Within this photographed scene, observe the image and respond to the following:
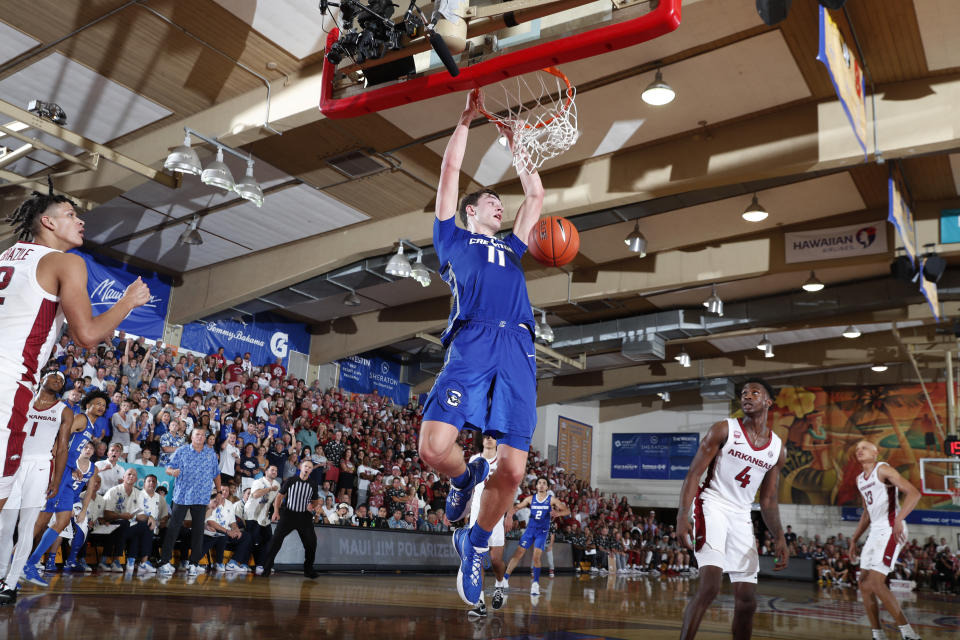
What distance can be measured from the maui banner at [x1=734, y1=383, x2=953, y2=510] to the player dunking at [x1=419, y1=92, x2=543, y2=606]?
25331mm

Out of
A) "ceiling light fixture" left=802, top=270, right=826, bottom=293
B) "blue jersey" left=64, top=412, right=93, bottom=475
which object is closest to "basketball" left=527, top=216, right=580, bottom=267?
"blue jersey" left=64, top=412, right=93, bottom=475

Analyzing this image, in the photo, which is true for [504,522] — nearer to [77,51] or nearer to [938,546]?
[77,51]

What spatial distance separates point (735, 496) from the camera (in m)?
4.74

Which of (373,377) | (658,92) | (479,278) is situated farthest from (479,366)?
(373,377)

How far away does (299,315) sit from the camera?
Result: 21297 mm

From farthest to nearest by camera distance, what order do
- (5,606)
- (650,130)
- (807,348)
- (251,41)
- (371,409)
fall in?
1. (807,348)
2. (371,409)
3. (650,130)
4. (251,41)
5. (5,606)

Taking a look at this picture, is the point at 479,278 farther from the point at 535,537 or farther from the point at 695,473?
the point at 535,537

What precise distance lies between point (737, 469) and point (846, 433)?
25.0 m

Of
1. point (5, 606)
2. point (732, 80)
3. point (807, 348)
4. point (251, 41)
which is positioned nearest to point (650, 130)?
point (732, 80)

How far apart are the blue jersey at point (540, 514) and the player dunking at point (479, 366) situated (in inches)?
258

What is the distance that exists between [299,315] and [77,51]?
39.3ft

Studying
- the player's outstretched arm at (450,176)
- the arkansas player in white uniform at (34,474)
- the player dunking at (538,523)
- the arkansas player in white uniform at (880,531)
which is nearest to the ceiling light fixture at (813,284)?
the player dunking at (538,523)

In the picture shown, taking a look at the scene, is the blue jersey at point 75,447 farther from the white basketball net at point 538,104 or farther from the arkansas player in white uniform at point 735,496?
the arkansas player in white uniform at point 735,496

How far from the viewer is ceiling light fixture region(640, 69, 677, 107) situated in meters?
9.53
